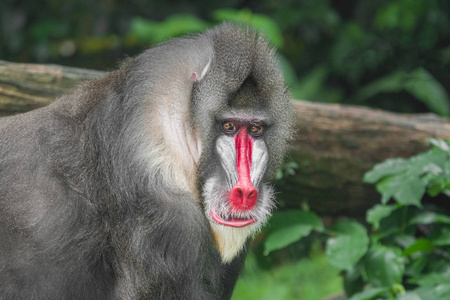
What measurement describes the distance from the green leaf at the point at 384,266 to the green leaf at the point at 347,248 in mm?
132

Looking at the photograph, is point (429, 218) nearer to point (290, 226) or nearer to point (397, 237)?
point (397, 237)

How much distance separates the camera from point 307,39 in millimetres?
10391

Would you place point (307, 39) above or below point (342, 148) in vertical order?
below

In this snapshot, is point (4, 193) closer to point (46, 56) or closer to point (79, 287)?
point (79, 287)

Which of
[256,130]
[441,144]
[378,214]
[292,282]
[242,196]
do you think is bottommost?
[292,282]

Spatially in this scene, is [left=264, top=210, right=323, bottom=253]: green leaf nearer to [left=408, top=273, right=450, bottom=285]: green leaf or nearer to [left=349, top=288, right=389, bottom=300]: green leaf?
[left=349, top=288, right=389, bottom=300]: green leaf

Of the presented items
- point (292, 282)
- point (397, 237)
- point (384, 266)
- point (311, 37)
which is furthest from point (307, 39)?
point (384, 266)

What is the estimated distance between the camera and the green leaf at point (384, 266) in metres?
5.07

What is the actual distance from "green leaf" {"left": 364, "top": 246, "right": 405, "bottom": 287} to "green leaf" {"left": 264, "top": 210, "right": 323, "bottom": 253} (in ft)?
1.78

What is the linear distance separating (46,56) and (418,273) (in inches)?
252

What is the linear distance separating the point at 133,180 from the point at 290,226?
2.09 m

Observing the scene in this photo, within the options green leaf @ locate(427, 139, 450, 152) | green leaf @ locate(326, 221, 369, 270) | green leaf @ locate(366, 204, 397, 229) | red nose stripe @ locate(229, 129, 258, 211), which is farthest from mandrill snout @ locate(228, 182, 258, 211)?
green leaf @ locate(427, 139, 450, 152)

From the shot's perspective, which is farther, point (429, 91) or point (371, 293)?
point (429, 91)

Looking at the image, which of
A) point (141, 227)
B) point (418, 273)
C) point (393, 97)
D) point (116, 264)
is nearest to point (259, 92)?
point (141, 227)
